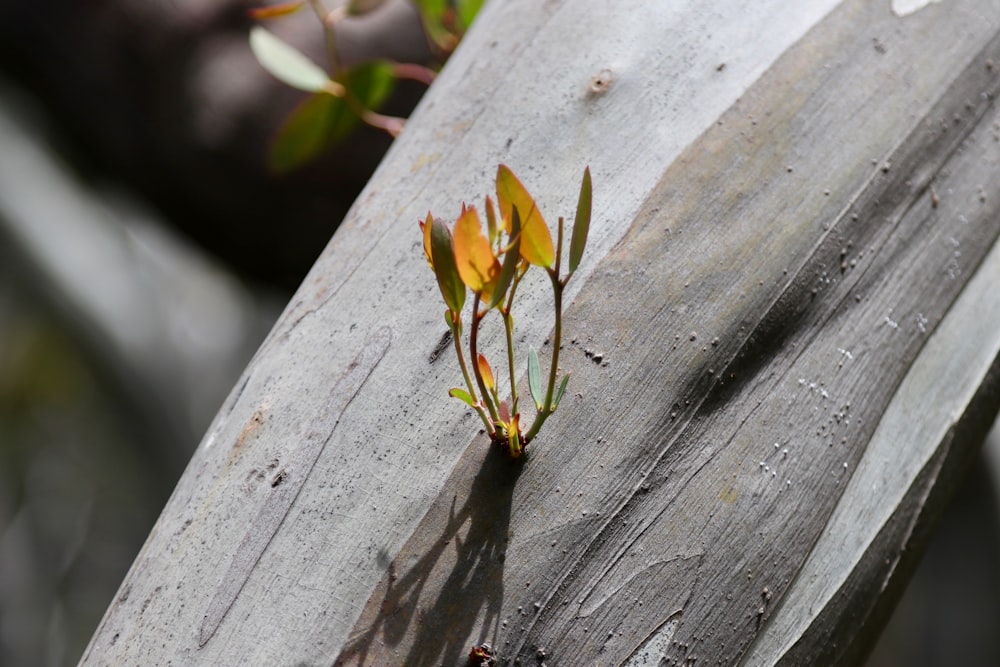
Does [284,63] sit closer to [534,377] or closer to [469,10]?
[469,10]

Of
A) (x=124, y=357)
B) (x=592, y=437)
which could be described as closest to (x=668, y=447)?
(x=592, y=437)

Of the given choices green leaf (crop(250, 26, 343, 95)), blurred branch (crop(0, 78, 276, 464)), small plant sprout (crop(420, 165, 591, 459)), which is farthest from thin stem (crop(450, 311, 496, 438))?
blurred branch (crop(0, 78, 276, 464))

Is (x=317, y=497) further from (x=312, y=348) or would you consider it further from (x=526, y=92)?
(x=526, y=92)

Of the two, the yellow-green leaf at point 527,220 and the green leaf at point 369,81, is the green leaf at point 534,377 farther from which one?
the green leaf at point 369,81

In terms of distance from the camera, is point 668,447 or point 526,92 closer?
point 668,447

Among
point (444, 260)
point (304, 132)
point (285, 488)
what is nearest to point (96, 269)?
point (304, 132)

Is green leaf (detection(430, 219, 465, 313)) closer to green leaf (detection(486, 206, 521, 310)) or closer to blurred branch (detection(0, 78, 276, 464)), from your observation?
green leaf (detection(486, 206, 521, 310))
